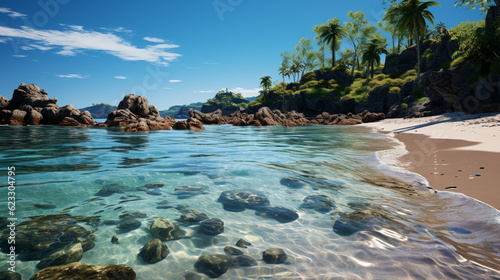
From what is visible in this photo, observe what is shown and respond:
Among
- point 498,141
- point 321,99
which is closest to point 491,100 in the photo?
point 498,141

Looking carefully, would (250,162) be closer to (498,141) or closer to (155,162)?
(155,162)

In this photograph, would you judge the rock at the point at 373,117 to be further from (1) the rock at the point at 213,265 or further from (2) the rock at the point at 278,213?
(1) the rock at the point at 213,265

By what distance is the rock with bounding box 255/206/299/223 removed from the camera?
3.38 meters

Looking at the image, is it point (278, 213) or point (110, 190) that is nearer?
point (278, 213)

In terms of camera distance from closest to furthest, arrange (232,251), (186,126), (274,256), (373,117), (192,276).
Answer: (192,276) → (274,256) → (232,251) → (186,126) → (373,117)

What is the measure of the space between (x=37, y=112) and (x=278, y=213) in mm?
40947

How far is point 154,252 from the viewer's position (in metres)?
2.49

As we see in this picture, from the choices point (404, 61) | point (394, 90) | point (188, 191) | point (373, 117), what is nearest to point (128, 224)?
point (188, 191)

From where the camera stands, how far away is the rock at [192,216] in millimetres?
3271

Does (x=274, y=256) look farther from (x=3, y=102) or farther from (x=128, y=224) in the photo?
(x=3, y=102)

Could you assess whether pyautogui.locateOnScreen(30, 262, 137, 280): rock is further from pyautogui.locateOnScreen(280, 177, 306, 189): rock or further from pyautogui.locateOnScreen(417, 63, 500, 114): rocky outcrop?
pyautogui.locateOnScreen(417, 63, 500, 114): rocky outcrop

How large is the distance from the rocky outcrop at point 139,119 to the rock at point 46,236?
62.5 ft

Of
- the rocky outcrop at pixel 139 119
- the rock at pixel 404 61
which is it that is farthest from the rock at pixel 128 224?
the rock at pixel 404 61

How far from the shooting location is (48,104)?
35.2 m
